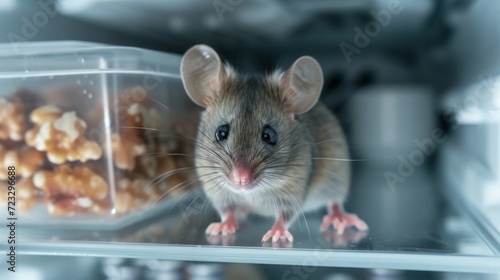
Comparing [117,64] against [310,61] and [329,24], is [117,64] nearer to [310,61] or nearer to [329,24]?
[310,61]

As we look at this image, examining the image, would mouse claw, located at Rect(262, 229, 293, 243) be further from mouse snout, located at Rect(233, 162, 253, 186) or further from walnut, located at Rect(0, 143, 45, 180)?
walnut, located at Rect(0, 143, 45, 180)

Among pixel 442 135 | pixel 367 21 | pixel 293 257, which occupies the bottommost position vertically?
pixel 293 257

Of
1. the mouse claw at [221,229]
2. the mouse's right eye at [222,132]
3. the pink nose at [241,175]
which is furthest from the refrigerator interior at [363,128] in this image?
the mouse's right eye at [222,132]

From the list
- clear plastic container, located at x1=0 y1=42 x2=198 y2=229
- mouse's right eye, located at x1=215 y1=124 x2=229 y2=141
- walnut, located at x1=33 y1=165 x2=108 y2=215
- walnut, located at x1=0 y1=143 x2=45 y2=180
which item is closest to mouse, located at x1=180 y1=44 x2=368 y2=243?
mouse's right eye, located at x1=215 y1=124 x2=229 y2=141

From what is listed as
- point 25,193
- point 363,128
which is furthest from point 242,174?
point 363,128

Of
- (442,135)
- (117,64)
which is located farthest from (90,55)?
(442,135)

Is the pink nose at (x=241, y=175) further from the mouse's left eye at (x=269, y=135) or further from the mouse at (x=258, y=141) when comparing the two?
the mouse's left eye at (x=269, y=135)

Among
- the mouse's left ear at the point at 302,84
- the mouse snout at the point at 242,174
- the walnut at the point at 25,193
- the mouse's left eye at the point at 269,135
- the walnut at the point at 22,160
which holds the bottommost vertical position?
the walnut at the point at 25,193
